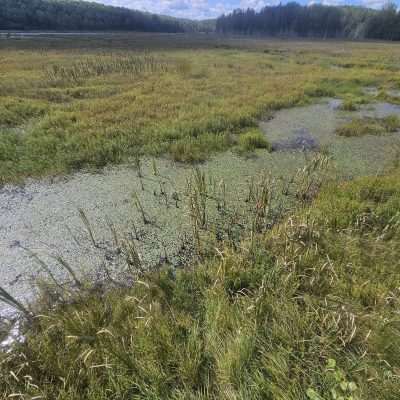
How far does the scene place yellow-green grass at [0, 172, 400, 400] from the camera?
1.21 m

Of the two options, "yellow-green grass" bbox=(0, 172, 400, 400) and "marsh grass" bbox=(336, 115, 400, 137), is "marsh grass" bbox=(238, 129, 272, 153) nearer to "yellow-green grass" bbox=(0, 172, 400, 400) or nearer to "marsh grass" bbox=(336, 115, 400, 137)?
"marsh grass" bbox=(336, 115, 400, 137)

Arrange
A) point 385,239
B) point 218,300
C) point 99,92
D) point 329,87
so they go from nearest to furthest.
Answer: point 218,300 → point 385,239 → point 99,92 → point 329,87

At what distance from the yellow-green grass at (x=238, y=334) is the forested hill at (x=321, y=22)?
63.4m

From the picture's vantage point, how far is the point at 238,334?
1366mm

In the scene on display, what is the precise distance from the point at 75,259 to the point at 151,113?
4.38 m

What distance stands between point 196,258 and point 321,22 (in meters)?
78.3

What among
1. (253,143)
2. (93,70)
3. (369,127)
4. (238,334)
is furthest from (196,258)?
(93,70)

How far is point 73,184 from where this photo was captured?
11.1 feet

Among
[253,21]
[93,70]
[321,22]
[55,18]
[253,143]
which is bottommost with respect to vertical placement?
[253,143]

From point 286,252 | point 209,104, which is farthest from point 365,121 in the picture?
point 286,252

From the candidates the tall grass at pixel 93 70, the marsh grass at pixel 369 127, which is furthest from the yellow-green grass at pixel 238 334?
the tall grass at pixel 93 70

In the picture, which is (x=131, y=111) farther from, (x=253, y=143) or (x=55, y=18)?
(x=55, y=18)

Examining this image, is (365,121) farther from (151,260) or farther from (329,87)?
(151,260)

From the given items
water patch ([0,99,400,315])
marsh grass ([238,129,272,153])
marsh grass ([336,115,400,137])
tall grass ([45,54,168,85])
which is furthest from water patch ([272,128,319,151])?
tall grass ([45,54,168,85])
